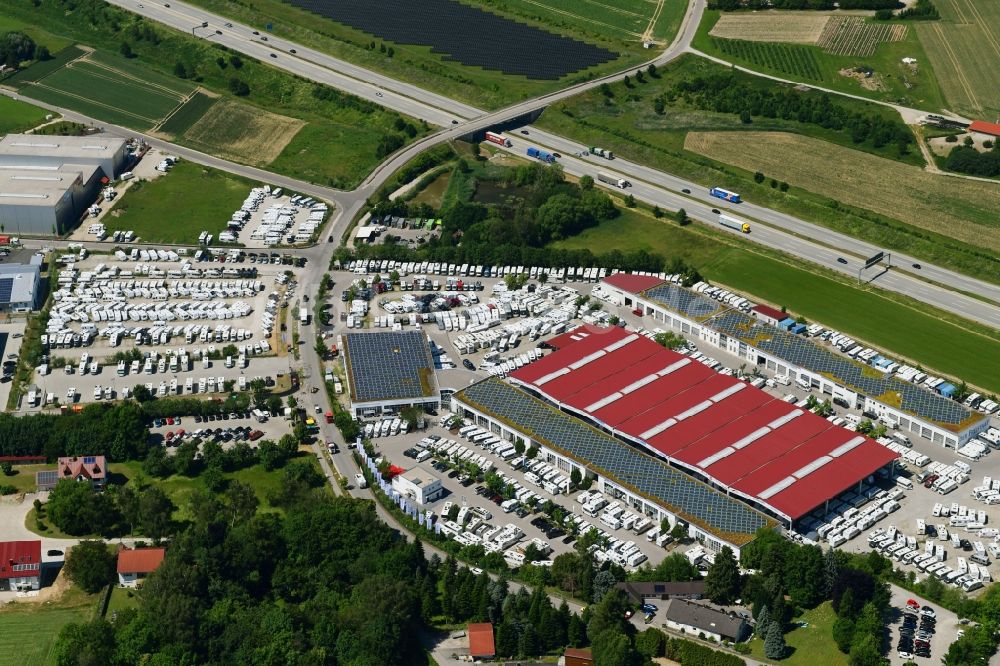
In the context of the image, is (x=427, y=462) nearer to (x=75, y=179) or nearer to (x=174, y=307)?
(x=174, y=307)

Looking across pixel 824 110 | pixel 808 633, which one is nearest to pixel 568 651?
pixel 808 633

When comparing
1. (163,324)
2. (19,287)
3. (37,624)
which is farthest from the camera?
(19,287)

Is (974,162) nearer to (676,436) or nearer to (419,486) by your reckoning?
(676,436)

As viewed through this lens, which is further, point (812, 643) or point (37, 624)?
point (37, 624)

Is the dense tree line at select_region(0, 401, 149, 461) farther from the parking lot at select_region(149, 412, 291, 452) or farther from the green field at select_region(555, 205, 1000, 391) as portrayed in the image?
the green field at select_region(555, 205, 1000, 391)

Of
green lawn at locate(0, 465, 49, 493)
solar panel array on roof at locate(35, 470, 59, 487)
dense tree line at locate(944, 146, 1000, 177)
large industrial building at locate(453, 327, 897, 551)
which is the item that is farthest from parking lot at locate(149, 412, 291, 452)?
dense tree line at locate(944, 146, 1000, 177)

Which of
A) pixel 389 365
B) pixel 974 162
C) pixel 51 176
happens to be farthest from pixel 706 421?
pixel 51 176
